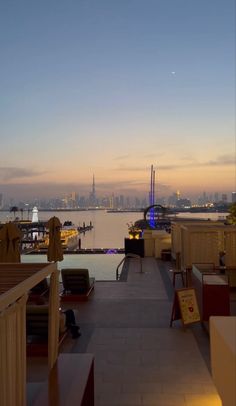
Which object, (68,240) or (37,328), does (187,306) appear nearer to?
(37,328)

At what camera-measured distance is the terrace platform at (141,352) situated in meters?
4.78

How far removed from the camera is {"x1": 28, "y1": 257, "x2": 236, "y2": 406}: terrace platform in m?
4.78

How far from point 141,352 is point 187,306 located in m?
1.39

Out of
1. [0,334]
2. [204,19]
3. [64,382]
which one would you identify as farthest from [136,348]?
[204,19]

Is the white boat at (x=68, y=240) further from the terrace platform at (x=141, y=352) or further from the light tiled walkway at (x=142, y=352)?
the terrace platform at (x=141, y=352)

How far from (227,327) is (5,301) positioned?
1.41 m

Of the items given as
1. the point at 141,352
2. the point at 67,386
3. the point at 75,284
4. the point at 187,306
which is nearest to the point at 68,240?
the point at 75,284

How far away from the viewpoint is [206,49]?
23234 millimetres

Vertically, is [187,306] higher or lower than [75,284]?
higher

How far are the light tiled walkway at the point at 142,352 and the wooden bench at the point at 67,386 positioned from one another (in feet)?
1.82

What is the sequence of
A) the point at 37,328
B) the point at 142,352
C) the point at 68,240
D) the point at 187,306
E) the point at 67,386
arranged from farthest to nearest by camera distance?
the point at 68,240
the point at 187,306
the point at 37,328
the point at 142,352
the point at 67,386

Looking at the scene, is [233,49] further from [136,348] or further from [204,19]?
[136,348]

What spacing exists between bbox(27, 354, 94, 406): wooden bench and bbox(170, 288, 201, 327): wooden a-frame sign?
2.81 m

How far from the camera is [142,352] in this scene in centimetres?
618
